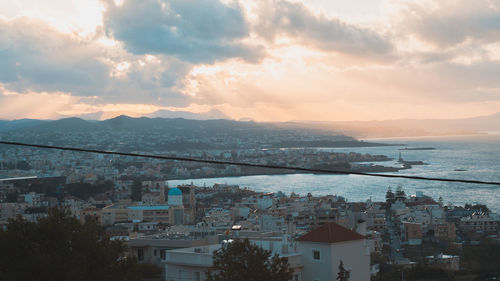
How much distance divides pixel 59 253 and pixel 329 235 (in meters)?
4.53

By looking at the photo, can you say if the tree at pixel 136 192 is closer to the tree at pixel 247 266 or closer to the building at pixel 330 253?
the building at pixel 330 253

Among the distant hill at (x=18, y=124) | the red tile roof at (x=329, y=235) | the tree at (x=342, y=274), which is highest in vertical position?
the distant hill at (x=18, y=124)

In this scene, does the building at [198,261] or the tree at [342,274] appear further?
the building at [198,261]

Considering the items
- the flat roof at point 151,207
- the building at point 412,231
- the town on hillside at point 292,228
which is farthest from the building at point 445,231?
the flat roof at point 151,207

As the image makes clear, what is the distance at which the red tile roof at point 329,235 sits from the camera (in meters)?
9.74

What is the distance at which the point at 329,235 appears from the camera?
32.4 ft

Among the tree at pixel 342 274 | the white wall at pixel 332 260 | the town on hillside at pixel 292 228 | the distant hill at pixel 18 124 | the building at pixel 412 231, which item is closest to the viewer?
the tree at pixel 342 274

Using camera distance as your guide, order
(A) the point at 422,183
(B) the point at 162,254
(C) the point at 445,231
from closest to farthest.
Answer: (B) the point at 162,254 < (C) the point at 445,231 < (A) the point at 422,183

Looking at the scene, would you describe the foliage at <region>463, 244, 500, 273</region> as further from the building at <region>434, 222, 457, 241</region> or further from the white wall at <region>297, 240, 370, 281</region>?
the white wall at <region>297, 240, 370, 281</region>

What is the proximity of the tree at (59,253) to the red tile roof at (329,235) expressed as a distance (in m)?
3.52

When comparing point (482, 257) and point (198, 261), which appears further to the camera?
point (482, 257)

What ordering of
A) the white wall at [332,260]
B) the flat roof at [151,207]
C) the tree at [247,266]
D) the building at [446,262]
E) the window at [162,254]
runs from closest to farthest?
1. the tree at [247,266]
2. the white wall at [332,260]
3. the window at [162,254]
4. the building at [446,262]
5. the flat roof at [151,207]

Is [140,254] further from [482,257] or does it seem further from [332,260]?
[482,257]

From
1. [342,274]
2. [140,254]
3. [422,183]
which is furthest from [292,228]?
[422,183]
